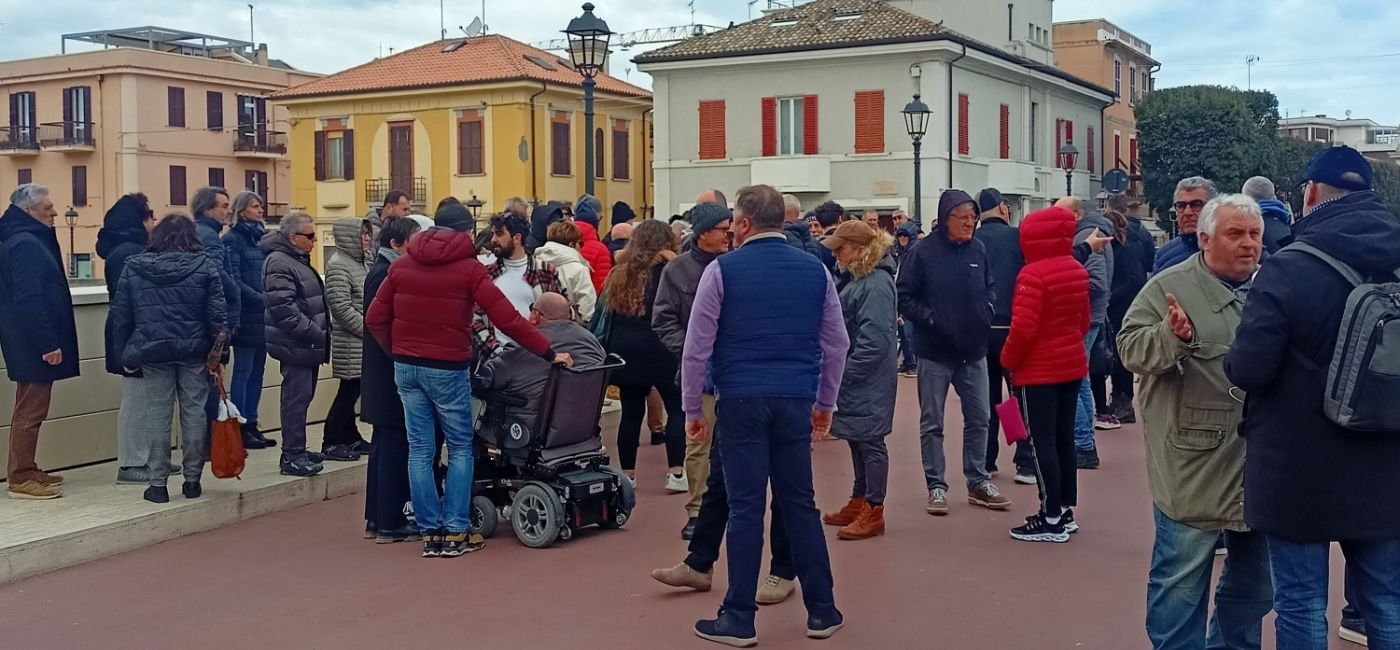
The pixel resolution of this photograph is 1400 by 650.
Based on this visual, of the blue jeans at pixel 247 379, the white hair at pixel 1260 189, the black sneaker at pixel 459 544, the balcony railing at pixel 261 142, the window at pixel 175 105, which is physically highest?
the window at pixel 175 105

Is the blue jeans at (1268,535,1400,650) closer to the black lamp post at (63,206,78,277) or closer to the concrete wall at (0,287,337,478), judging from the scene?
the concrete wall at (0,287,337,478)

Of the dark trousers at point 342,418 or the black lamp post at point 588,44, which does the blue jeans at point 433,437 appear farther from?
the black lamp post at point 588,44

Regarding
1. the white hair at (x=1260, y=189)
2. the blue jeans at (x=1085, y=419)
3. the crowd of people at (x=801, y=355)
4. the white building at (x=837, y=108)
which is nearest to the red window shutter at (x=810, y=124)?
the white building at (x=837, y=108)

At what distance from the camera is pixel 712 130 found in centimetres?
4069

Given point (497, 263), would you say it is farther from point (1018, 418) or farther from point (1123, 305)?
point (1123, 305)

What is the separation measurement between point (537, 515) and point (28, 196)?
3.67 metres

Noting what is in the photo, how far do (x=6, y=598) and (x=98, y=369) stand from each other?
3.11m

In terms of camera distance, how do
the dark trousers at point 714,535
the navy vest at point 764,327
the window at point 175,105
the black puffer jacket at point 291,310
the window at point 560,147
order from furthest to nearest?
1. the window at point 175,105
2. the window at point 560,147
3. the black puffer jacket at point 291,310
4. the dark trousers at point 714,535
5. the navy vest at point 764,327

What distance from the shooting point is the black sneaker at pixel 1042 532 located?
24.7 feet

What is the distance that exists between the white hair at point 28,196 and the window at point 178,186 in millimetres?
52244

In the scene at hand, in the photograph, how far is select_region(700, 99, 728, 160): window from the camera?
4056 cm

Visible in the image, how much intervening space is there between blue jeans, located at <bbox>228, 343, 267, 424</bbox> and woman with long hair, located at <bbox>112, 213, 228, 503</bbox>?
5.38ft

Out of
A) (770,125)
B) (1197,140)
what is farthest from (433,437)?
(1197,140)

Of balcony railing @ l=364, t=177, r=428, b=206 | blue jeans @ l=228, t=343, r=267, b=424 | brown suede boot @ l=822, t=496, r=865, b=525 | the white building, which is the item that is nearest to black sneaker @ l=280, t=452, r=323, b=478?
blue jeans @ l=228, t=343, r=267, b=424
